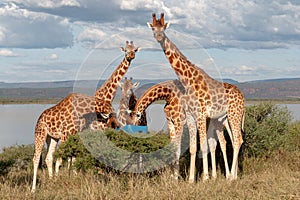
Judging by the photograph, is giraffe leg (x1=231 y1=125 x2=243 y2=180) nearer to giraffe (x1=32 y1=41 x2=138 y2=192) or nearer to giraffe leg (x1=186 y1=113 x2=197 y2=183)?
giraffe leg (x1=186 y1=113 x2=197 y2=183)

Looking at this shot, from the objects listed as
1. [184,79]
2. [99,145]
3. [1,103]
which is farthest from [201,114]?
[1,103]

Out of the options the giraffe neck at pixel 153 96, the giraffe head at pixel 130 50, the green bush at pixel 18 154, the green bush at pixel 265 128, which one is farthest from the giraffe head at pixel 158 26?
the green bush at pixel 18 154

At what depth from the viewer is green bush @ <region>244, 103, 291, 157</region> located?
39.5 ft

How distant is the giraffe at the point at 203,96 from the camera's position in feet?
28.1

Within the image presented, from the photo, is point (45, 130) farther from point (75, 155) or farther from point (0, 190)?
point (0, 190)

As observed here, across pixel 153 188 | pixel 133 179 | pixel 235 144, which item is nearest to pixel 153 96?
pixel 133 179

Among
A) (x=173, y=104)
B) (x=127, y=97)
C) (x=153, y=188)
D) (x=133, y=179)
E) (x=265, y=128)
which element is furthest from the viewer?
(x=265, y=128)

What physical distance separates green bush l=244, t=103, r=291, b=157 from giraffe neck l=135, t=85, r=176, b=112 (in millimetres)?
3742

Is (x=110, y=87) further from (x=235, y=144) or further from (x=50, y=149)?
(x=235, y=144)

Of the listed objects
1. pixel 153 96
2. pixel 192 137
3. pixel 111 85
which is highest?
pixel 111 85

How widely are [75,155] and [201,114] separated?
7.83 feet

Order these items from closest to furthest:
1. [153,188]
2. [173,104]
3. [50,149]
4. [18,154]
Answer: [153,188], [173,104], [50,149], [18,154]

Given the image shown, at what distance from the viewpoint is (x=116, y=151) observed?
835 centimetres

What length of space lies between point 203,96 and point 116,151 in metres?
1.82
